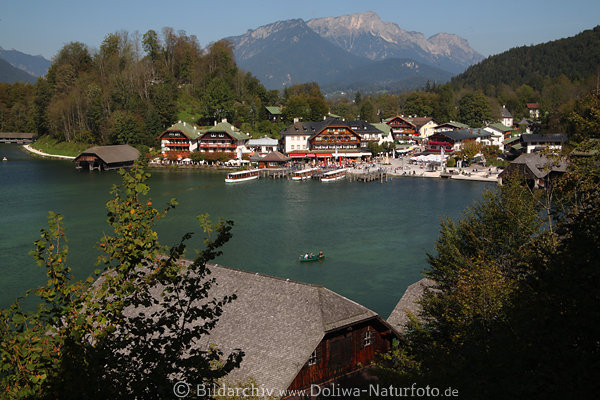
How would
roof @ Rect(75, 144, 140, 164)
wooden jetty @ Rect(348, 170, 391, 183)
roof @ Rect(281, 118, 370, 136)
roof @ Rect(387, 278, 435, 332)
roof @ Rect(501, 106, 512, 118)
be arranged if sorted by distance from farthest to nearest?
1. roof @ Rect(501, 106, 512, 118)
2. roof @ Rect(281, 118, 370, 136)
3. roof @ Rect(75, 144, 140, 164)
4. wooden jetty @ Rect(348, 170, 391, 183)
5. roof @ Rect(387, 278, 435, 332)

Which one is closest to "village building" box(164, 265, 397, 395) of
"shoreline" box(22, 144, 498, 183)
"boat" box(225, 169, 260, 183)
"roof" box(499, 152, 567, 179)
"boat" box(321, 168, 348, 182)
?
"roof" box(499, 152, 567, 179)

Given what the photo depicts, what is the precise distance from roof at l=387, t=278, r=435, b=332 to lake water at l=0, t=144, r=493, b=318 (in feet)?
5.43

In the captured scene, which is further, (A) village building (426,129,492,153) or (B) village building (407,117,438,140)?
(B) village building (407,117,438,140)

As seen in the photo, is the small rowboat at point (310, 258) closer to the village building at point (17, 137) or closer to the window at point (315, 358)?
the window at point (315, 358)

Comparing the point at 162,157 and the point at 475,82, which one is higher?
the point at 475,82

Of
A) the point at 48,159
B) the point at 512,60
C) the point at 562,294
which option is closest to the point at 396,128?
the point at 48,159

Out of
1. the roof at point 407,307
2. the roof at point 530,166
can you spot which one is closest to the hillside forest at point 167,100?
the roof at point 530,166

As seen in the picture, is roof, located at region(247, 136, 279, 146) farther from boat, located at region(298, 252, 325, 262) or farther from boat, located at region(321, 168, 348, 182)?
boat, located at region(298, 252, 325, 262)

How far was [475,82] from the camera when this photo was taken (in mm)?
131500

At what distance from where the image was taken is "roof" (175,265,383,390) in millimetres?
9547

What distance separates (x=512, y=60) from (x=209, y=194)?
415 ft

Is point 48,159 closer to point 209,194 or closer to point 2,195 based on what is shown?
point 2,195

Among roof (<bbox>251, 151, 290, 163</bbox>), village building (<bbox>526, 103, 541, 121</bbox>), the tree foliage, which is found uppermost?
village building (<bbox>526, 103, 541, 121</bbox>)

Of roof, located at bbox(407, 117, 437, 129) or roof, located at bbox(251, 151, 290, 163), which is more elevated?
roof, located at bbox(407, 117, 437, 129)
